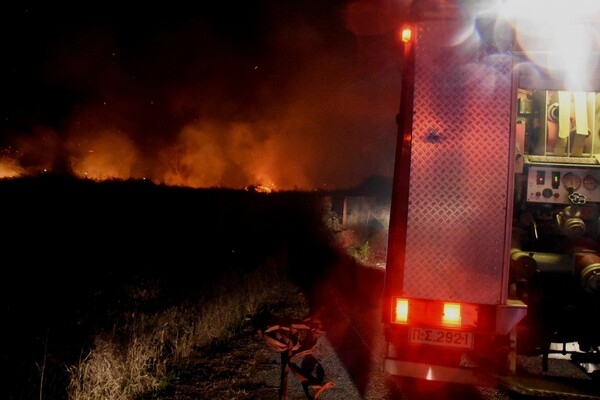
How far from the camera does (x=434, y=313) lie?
3070 mm

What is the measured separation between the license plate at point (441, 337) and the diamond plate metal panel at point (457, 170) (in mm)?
264

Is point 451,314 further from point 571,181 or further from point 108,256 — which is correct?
point 108,256

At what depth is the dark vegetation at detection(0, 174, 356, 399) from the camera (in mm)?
4293

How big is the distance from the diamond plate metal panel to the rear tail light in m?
0.07

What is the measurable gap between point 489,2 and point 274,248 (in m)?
9.36

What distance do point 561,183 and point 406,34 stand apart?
292 centimetres

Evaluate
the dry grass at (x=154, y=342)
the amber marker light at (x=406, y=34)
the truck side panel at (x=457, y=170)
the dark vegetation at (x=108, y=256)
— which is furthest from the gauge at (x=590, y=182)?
the dark vegetation at (x=108, y=256)

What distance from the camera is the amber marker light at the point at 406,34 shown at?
3119 mm

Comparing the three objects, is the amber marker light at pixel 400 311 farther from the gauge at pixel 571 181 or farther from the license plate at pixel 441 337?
the gauge at pixel 571 181

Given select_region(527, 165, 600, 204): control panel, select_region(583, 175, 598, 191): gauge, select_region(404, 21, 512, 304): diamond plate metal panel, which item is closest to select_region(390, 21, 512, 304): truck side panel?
select_region(404, 21, 512, 304): diamond plate metal panel

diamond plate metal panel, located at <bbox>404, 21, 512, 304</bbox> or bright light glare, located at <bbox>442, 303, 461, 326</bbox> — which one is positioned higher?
diamond plate metal panel, located at <bbox>404, 21, 512, 304</bbox>

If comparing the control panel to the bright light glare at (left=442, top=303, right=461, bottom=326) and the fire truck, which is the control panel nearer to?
the fire truck

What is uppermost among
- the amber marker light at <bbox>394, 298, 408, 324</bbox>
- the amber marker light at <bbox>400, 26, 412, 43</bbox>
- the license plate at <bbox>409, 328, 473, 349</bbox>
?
the amber marker light at <bbox>400, 26, 412, 43</bbox>

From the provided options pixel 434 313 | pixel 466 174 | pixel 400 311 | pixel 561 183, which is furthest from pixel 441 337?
pixel 561 183
